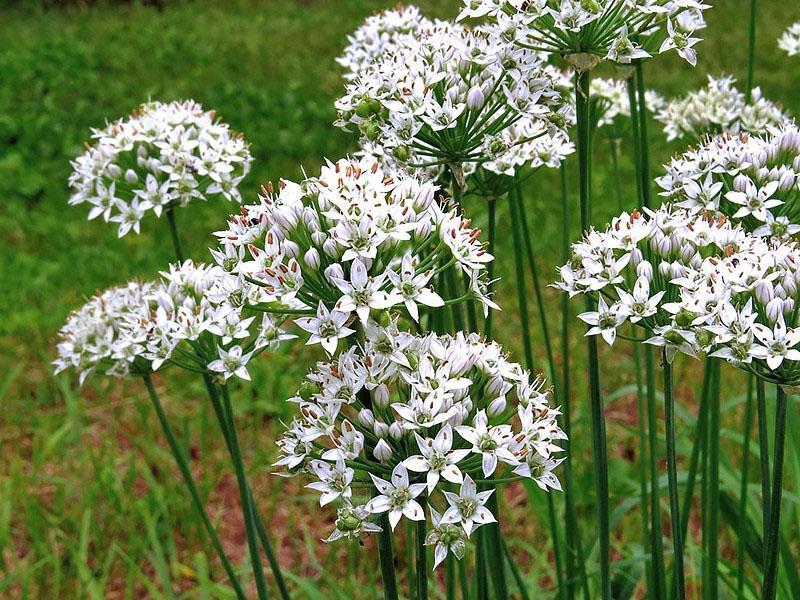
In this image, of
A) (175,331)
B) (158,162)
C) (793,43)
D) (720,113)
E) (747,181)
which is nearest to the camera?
(747,181)

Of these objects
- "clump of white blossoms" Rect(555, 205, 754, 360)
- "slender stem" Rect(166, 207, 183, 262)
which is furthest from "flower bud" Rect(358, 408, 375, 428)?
"slender stem" Rect(166, 207, 183, 262)

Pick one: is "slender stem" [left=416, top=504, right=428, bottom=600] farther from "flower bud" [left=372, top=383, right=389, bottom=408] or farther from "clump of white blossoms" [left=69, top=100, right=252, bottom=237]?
"clump of white blossoms" [left=69, top=100, right=252, bottom=237]

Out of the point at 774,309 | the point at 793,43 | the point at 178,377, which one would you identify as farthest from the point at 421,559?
the point at 178,377

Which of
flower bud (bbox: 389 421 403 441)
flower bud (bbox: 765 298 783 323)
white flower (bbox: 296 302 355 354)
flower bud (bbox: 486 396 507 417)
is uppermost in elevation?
flower bud (bbox: 765 298 783 323)

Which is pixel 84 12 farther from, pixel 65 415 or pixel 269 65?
pixel 65 415

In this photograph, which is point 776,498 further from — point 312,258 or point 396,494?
point 312,258

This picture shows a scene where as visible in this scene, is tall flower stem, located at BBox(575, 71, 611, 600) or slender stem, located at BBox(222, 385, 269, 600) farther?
slender stem, located at BBox(222, 385, 269, 600)

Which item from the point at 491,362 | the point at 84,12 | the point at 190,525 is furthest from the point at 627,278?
the point at 84,12
